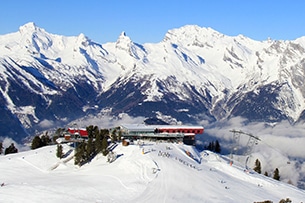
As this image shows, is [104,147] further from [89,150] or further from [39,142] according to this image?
[39,142]

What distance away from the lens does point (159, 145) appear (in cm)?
16488

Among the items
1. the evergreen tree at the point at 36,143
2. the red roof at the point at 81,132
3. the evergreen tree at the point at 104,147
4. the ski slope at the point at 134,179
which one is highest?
the red roof at the point at 81,132

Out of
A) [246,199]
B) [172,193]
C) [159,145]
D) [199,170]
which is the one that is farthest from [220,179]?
[159,145]

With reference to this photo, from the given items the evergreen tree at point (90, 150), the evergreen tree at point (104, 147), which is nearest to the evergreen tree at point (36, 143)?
the evergreen tree at point (90, 150)

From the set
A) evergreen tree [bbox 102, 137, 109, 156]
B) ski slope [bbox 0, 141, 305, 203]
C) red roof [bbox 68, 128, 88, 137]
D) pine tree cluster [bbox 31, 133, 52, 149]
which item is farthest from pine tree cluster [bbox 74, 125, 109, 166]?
pine tree cluster [bbox 31, 133, 52, 149]

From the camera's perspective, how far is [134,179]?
118 m

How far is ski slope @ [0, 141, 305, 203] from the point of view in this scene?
10200cm

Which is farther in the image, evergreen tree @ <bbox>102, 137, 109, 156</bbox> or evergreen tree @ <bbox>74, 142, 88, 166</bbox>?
evergreen tree @ <bbox>102, 137, 109, 156</bbox>

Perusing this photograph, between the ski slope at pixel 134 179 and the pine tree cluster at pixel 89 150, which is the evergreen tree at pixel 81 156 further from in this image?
the ski slope at pixel 134 179

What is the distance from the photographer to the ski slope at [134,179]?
102000 mm

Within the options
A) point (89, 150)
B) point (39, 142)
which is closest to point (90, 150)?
point (89, 150)

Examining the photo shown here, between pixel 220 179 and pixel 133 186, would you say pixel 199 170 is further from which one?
pixel 133 186

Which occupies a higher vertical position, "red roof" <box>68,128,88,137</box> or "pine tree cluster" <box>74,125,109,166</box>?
"red roof" <box>68,128,88,137</box>

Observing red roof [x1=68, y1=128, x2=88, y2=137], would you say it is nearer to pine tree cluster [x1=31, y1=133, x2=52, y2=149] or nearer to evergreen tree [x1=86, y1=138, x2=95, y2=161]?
pine tree cluster [x1=31, y1=133, x2=52, y2=149]
